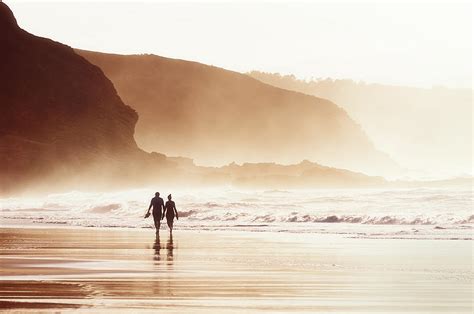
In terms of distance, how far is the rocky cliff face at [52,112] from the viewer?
122m

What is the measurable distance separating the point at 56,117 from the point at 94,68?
9.70 meters

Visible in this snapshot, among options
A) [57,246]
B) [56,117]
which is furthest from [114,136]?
[57,246]

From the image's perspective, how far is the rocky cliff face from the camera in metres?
122

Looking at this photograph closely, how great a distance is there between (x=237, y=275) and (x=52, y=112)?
4507 inches

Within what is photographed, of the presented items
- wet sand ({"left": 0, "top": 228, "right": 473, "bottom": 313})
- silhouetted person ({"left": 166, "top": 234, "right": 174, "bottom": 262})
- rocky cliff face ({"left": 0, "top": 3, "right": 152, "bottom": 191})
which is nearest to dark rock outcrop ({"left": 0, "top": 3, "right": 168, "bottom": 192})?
rocky cliff face ({"left": 0, "top": 3, "right": 152, "bottom": 191})

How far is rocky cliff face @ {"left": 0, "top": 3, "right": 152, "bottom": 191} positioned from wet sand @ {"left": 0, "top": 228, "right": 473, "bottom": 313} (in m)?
92.3

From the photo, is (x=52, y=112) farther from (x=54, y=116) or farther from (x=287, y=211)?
(x=287, y=211)

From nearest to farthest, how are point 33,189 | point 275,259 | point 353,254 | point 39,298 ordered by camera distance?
1. point 39,298
2. point 275,259
3. point 353,254
4. point 33,189

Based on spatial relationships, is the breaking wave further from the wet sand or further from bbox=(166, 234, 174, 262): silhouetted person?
the wet sand

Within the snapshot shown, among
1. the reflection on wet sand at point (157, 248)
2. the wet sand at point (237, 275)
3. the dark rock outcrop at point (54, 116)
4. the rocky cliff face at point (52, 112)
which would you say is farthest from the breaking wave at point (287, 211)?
the rocky cliff face at point (52, 112)

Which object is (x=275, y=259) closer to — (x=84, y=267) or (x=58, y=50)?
(x=84, y=267)

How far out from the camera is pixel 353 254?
24.7 metres

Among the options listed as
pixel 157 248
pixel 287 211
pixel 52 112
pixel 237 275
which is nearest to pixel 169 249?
pixel 157 248

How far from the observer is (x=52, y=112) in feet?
429
